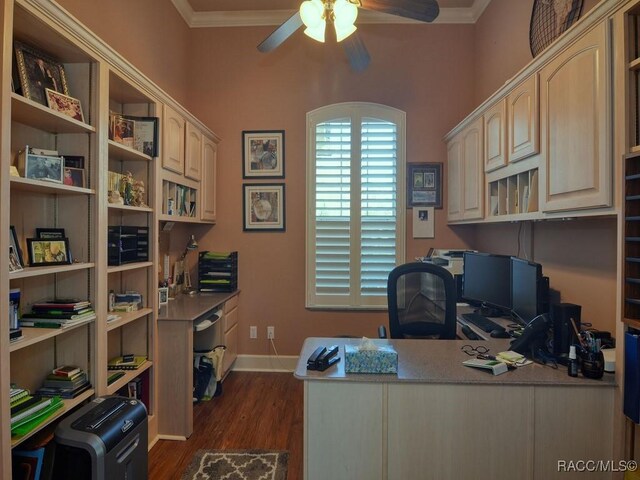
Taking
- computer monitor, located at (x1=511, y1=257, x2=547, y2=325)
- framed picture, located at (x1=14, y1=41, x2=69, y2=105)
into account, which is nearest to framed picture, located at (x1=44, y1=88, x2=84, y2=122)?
framed picture, located at (x1=14, y1=41, x2=69, y2=105)

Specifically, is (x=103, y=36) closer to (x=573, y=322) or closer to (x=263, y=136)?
(x=263, y=136)

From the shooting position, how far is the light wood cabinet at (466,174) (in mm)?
2729

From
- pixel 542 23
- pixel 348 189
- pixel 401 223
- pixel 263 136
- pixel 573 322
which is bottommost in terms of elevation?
pixel 573 322

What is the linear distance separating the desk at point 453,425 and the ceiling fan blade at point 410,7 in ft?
6.72

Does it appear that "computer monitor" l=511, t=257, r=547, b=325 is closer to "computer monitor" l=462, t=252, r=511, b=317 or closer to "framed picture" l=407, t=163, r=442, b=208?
"computer monitor" l=462, t=252, r=511, b=317

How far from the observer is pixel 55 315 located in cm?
165

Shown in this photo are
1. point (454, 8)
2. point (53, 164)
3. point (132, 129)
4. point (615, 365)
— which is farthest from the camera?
point (454, 8)

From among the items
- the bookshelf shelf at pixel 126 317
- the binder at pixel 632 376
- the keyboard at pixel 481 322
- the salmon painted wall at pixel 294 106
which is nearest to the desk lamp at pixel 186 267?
the salmon painted wall at pixel 294 106

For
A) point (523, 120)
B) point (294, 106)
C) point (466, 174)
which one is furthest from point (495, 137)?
point (294, 106)

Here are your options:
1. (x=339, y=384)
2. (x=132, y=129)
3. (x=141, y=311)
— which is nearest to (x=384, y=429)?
(x=339, y=384)

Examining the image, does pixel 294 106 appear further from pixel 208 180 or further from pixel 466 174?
pixel 466 174

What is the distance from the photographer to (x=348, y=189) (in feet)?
11.6

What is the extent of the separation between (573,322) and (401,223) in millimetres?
2036

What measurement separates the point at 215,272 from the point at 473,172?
2584mm
